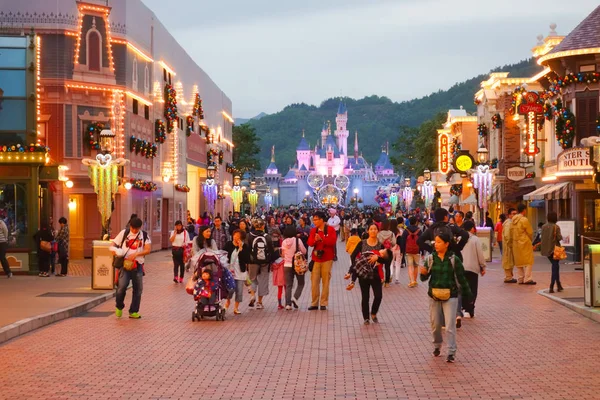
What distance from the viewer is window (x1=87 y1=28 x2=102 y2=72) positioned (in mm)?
39688

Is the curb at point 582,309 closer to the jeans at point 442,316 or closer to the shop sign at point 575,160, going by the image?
the jeans at point 442,316

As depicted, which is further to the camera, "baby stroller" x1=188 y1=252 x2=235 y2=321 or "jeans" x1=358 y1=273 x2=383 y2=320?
"baby stroller" x1=188 y1=252 x2=235 y2=321

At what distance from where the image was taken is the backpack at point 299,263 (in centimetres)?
2023

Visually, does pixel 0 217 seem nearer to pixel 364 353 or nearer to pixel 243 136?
pixel 364 353

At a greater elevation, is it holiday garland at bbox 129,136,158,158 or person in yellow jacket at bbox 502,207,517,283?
holiday garland at bbox 129,136,158,158

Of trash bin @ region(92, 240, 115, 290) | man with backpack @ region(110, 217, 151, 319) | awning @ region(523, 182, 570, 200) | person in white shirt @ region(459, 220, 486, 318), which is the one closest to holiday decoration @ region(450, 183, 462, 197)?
awning @ region(523, 182, 570, 200)

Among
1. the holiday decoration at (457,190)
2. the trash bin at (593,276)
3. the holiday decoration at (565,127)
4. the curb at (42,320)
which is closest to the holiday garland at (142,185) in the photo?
the holiday decoration at (565,127)

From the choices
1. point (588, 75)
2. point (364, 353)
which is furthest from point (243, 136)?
point (364, 353)

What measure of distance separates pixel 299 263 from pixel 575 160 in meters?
18.4

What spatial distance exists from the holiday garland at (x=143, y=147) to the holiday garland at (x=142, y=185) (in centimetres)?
124

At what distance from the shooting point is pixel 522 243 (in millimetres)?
25297

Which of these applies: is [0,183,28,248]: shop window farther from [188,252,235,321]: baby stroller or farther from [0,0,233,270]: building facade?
[188,252,235,321]: baby stroller

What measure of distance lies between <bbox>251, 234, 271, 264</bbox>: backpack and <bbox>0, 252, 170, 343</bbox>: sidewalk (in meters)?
3.28

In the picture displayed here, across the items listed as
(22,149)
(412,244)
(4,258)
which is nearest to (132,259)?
(412,244)
